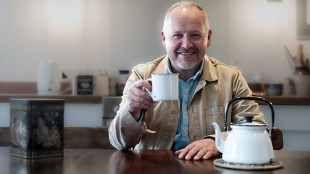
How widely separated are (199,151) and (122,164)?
26 cm

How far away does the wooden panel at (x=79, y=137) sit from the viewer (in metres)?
1.67

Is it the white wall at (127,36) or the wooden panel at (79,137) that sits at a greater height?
the white wall at (127,36)

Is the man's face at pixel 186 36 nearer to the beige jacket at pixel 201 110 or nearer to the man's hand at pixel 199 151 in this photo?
the beige jacket at pixel 201 110

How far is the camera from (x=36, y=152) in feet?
4.48

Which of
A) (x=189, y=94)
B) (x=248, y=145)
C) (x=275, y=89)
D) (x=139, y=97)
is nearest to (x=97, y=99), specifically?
(x=275, y=89)

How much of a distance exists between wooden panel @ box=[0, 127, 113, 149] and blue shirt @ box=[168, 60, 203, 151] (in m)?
0.30

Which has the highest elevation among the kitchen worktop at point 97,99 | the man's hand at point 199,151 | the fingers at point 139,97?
the fingers at point 139,97

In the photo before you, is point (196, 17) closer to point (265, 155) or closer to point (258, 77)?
point (265, 155)

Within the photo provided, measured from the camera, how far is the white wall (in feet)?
12.9

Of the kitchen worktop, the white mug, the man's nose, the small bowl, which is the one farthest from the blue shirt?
the small bowl

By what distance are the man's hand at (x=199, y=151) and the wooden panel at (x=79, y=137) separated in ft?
1.23

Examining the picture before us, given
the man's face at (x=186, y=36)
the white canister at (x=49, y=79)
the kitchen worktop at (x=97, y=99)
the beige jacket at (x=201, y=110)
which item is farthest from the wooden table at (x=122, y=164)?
the white canister at (x=49, y=79)

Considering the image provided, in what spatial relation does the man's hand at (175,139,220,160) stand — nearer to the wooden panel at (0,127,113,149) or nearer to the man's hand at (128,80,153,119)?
the man's hand at (128,80,153,119)

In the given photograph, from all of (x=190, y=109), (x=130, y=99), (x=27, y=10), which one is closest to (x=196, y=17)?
(x=190, y=109)
